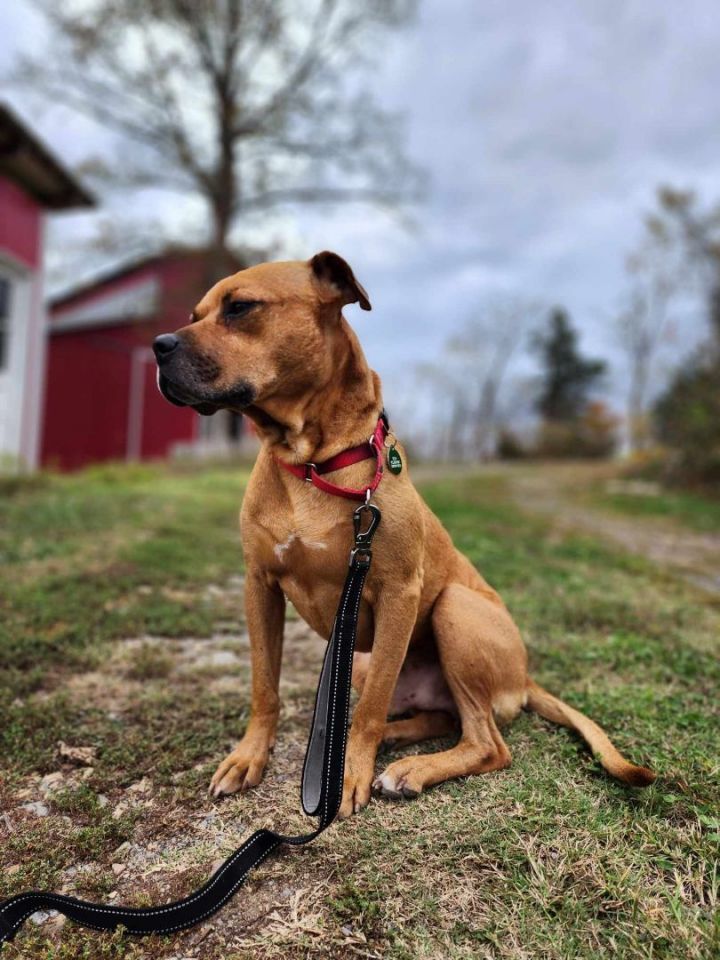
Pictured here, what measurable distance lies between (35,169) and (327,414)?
11851 millimetres

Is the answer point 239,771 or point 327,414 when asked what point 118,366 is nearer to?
point 327,414

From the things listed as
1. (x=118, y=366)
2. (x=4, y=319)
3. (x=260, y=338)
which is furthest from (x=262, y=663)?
(x=118, y=366)

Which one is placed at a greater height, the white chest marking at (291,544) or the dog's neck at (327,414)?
the dog's neck at (327,414)

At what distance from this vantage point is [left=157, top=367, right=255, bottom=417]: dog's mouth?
2082 mm

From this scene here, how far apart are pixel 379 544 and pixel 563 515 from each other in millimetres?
7718

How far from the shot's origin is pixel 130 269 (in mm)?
18594

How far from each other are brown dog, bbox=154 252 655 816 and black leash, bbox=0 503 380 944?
0.26ft

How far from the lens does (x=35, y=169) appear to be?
38.2ft

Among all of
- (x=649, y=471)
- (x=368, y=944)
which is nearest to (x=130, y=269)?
(x=649, y=471)

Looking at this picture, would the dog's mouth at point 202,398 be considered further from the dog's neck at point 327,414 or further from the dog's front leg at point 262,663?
the dog's front leg at point 262,663

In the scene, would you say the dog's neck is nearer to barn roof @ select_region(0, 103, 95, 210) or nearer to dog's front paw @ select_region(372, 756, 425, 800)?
dog's front paw @ select_region(372, 756, 425, 800)

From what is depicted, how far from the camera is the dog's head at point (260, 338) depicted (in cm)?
208

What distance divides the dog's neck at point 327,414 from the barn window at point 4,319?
11.8 m

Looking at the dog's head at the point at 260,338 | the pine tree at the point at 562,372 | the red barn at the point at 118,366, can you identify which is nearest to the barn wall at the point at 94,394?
the red barn at the point at 118,366
